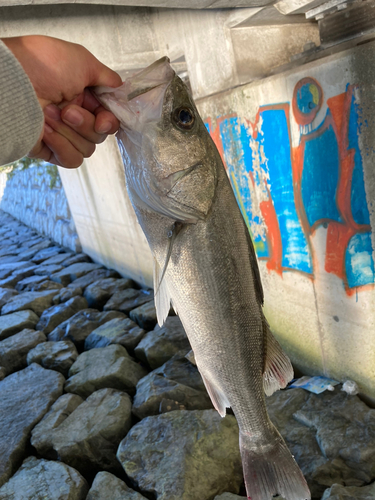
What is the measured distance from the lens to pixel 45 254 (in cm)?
1058

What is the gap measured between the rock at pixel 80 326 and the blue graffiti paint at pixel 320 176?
3.57m

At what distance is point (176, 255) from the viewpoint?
1.71m

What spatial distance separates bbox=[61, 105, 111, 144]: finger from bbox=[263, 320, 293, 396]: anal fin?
1161 millimetres

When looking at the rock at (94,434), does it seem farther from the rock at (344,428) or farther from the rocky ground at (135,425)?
the rock at (344,428)

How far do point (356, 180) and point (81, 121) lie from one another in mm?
2022

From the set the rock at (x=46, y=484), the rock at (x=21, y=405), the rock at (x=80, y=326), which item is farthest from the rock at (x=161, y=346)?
the rock at (x=46, y=484)

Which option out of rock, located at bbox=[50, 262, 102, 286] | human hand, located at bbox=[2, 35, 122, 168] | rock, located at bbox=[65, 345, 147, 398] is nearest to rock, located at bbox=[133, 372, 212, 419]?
rock, located at bbox=[65, 345, 147, 398]

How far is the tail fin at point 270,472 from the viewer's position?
1.91m

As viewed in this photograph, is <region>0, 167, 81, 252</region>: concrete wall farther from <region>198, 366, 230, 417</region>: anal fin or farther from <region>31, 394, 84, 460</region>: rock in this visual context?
<region>198, 366, 230, 417</region>: anal fin

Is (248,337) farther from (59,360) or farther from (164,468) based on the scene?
(59,360)

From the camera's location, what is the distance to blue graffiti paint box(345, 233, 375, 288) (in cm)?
294

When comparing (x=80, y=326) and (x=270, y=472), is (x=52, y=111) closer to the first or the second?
(x=270, y=472)

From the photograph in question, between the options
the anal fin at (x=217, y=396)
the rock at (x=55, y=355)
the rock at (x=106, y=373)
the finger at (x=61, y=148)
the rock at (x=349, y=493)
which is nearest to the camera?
the finger at (x=61, y=148)

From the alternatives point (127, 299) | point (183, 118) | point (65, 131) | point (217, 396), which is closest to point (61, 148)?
point (65, 131)
